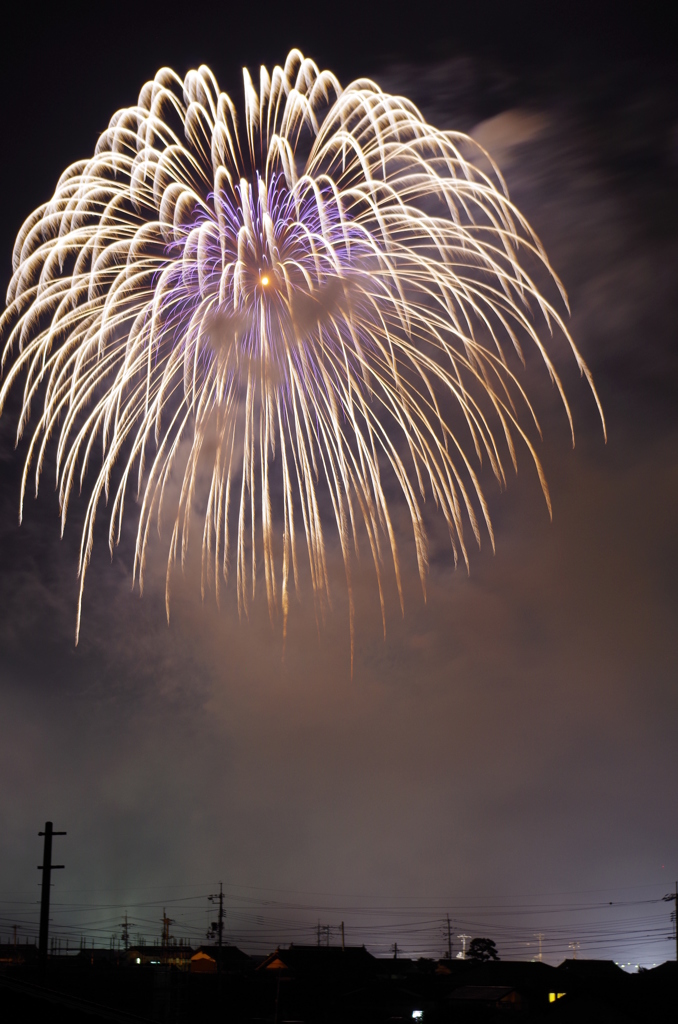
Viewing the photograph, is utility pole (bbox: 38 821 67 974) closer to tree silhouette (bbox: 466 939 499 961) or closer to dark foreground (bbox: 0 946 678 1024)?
dark foreground (bbox: 0 946 678 1024)

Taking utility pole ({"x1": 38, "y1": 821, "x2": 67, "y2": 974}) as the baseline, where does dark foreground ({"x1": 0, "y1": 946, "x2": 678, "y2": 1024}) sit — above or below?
below

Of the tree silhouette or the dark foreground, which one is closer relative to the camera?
the dark foreground

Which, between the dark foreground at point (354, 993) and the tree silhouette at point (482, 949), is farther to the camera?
the tree silhouette at point (482, 949)

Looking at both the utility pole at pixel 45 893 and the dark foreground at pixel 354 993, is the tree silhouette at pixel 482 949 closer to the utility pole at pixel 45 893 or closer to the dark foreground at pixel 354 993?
the dark foreground at pixel 354 993

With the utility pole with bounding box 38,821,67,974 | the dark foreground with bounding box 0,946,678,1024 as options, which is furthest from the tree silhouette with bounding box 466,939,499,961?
the utility pole with bounding box 38,821,67,974

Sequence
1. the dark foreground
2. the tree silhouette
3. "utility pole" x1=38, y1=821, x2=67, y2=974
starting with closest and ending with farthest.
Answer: "utility pole" x1=38, y1=821, x2=67, y2=974
the dark foreground
the tree silhouette

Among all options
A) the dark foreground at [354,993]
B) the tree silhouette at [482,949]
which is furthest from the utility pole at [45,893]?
the tree silhouette at [482,949]

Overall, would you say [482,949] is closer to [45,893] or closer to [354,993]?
[354,993]

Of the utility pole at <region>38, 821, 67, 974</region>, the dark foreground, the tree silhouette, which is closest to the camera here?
the utility pole at <region>38, 821, 67, 974</region>

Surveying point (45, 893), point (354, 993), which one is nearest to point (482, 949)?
point (354, 993)

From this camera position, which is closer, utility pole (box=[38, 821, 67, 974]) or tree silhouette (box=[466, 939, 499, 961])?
utility pole (box=[38, 821, 67, 974])

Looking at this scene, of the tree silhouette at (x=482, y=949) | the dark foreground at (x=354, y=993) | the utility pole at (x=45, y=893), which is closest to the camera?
the utility pole at (x=45, y=893)

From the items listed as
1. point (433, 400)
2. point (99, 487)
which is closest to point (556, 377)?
point (433, 400)

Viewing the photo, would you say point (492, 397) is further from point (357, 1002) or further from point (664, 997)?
point (357, 1002)
